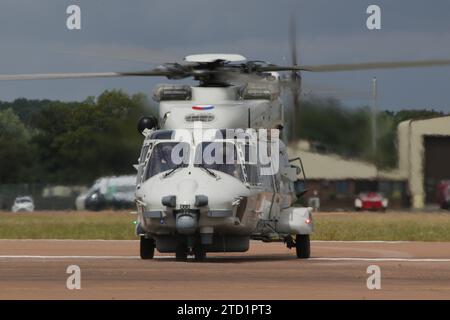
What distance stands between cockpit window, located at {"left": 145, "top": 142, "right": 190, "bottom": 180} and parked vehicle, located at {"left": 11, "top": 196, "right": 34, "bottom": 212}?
3093 centimetres

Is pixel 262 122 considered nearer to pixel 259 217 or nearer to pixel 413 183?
pixel 259 217

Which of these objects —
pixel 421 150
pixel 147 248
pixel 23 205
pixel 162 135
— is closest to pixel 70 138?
pixel 421 150

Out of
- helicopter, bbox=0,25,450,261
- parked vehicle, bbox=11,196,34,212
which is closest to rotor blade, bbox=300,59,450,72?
helicopter, bbox=0,25,450,261

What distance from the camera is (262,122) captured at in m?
26.5

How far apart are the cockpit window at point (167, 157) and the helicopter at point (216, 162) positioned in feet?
0.06

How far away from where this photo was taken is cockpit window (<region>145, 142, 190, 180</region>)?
2498 cm

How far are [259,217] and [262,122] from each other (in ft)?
6.10

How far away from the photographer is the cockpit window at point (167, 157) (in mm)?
24984

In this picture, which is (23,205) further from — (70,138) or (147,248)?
(147,248)

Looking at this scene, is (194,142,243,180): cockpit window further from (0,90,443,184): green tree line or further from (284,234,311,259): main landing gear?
(0,90,443,184): green tree line

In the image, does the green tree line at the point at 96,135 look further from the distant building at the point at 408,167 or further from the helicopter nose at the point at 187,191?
the helicopter nose at the point at 187,191

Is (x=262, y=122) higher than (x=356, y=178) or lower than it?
higher
